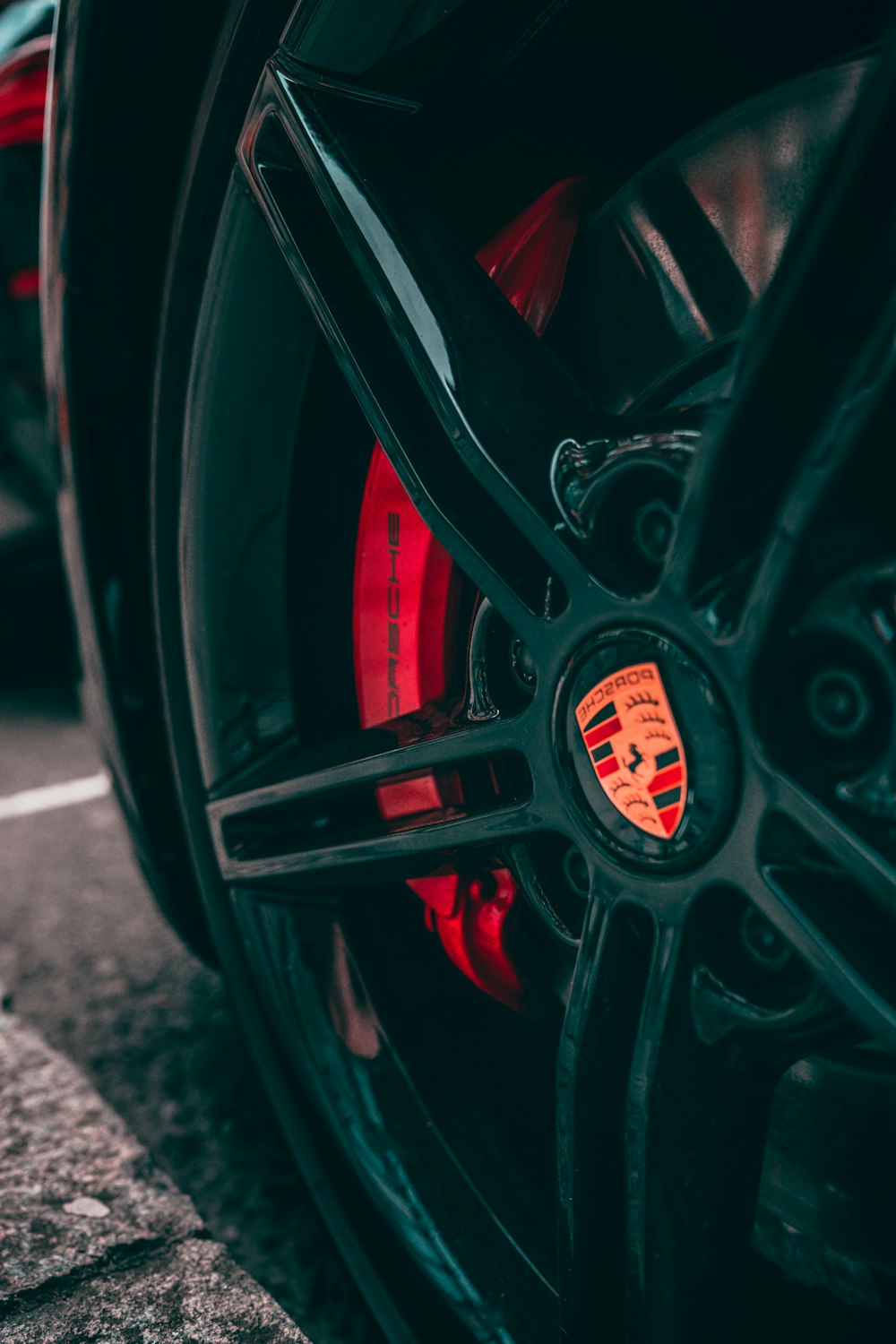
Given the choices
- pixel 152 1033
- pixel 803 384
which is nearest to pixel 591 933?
pixel 803 384

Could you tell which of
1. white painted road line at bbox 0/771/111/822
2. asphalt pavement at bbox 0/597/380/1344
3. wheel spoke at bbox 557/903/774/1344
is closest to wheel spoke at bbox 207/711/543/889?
wheel spoke at bbox 557/903/774/1344

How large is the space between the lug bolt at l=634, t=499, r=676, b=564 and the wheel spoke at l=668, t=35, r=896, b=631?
63 mm

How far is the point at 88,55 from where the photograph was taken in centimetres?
90

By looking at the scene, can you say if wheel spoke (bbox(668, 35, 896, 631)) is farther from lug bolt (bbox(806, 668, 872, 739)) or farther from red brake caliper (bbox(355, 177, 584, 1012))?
red brake caliper (bbox(355, 177, 584, 1012))

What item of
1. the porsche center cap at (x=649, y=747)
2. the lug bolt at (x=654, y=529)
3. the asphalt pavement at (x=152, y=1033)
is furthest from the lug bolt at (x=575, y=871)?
the asphalt pavement at (x=152, y=1033)

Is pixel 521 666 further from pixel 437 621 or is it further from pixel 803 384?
pixel 803 384

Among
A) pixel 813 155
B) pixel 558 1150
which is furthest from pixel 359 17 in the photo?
pixel 558 1150

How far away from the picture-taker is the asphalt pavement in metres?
1.06

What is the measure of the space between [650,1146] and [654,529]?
1.33ft

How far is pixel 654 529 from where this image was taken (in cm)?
71

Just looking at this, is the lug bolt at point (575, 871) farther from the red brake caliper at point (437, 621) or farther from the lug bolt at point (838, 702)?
the lug bolt at point (838, 702)

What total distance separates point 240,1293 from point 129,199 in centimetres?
99

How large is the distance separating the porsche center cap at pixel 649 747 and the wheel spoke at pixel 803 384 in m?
0.05

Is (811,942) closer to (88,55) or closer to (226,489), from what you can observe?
(226,489)
